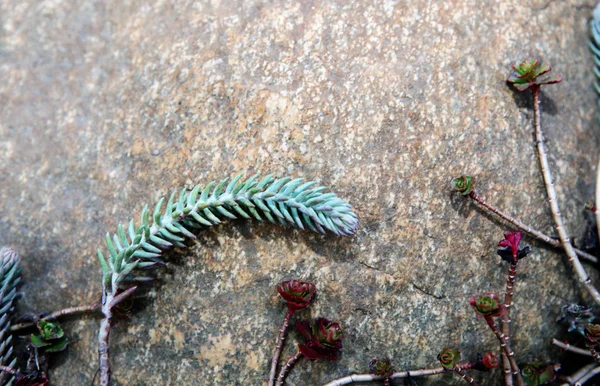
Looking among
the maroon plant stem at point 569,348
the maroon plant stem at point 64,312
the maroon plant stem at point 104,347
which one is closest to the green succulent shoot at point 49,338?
the maroon plant stem at point 64,312

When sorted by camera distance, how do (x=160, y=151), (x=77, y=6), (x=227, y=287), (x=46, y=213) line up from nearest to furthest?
1. (x=227, y=287)
2. (x=160, y=151)
3. (x=46, y=213)
4. (x=77, y=6)

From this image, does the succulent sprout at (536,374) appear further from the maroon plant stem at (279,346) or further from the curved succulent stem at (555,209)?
the maroon plant stem at (279,346)

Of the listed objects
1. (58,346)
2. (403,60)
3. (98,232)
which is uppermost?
(403,60)

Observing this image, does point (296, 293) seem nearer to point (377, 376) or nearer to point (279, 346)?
point (279, 346)

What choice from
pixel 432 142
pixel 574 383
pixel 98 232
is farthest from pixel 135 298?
pixel 574 383

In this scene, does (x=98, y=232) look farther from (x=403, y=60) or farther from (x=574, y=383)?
(x=574, y=383)

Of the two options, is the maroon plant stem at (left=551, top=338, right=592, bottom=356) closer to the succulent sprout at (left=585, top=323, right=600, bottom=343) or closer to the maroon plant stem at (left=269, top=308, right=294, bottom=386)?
the succulent sprout at (left=585, top=323, right=600, bottom=343)
